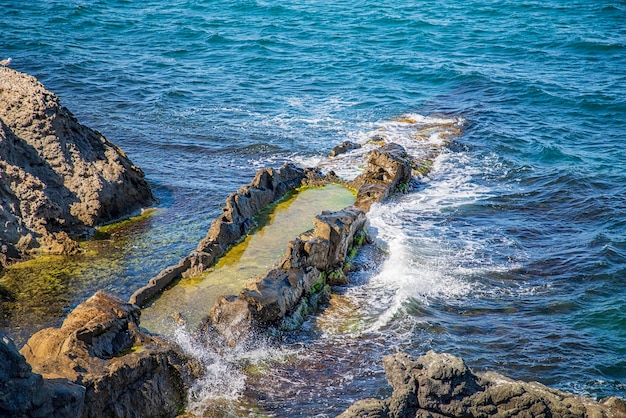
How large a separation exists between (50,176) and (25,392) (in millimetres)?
9831

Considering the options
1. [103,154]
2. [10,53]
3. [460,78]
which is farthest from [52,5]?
[103,154]

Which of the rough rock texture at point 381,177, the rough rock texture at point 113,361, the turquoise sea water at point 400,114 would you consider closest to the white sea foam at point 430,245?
the turquoise sea water at point 400,114

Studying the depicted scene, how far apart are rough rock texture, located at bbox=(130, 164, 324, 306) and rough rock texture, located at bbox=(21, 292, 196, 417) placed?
7.45 ft

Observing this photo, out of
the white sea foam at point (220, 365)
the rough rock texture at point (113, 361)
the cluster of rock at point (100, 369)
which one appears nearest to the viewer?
the cluster of rock at point (100, 369)

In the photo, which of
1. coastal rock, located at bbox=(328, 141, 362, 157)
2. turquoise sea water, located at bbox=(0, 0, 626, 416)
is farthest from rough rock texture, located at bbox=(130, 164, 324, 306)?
coastal rock, located at bbox=(328, 141, 362, 157)

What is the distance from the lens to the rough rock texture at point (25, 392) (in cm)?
716

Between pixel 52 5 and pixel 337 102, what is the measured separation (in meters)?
23.5

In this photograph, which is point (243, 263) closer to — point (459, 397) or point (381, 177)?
point (381, 177)

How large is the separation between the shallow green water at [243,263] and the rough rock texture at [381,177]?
446 mm

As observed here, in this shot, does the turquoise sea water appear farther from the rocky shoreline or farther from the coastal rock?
the rocky shoreline

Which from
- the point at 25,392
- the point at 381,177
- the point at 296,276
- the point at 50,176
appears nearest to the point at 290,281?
the point at 296,276

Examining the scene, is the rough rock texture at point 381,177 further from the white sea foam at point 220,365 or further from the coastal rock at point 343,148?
the white sea foam at point 220,365

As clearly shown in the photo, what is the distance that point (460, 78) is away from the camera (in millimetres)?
31344

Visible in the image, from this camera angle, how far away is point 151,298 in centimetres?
1341
